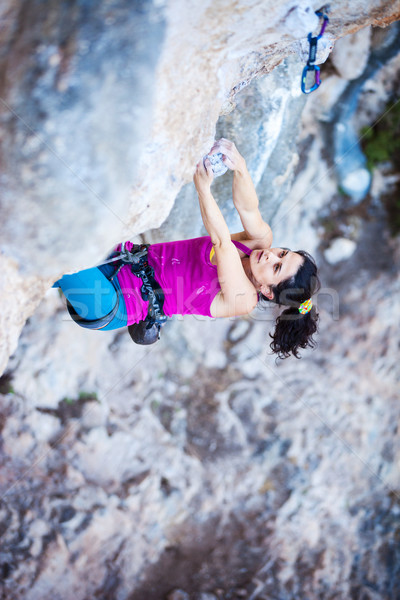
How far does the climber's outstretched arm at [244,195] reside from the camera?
2.10 m

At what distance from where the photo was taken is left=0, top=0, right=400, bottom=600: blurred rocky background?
1457mm

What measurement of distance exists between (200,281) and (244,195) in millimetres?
537

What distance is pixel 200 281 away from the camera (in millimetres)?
2268

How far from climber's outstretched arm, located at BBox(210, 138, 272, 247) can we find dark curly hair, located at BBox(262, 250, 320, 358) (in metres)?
0.27

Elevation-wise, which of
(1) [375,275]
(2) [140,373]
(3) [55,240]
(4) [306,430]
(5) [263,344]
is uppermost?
(1) [375,275]

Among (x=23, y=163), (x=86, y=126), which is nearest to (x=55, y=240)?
(x=23, y=163)

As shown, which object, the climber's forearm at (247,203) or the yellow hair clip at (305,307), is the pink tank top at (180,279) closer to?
the climber's forearm at (247,203)

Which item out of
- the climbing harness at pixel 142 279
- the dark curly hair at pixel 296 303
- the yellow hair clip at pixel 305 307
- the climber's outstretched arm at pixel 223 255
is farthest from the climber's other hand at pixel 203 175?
the yellow hair clip at pixel 305 307

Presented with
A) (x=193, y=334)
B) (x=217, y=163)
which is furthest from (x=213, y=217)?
(x=193, y=334)

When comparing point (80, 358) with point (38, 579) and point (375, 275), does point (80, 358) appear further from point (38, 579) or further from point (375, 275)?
point (375, 275)

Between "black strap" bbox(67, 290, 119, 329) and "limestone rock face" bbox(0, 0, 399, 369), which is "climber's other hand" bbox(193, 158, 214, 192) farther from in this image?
"black strap" bbox(67, 290, 119, 329)

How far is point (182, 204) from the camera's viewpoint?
3191 millimetres

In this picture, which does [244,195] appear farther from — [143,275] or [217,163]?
[143,275]

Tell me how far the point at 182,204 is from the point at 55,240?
5.67ft
